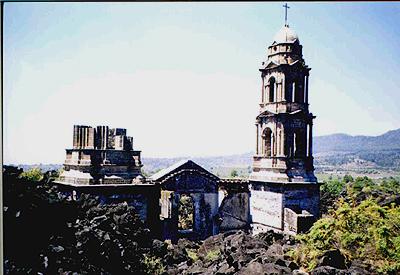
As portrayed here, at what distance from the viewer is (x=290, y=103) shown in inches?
751

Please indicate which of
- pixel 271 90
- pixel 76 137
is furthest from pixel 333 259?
pixel 76 137

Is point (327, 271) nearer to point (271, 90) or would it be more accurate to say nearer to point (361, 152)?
point (271, 90)

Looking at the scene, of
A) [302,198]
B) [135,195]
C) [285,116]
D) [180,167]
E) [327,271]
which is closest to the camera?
[327,271]

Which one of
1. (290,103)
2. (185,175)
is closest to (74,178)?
(185,175)

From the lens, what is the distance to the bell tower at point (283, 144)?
18.6 meters

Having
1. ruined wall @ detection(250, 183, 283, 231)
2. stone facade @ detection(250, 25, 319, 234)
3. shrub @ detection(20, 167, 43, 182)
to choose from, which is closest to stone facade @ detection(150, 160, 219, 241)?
ruined wall @ detection(250, 183, 283, 231)

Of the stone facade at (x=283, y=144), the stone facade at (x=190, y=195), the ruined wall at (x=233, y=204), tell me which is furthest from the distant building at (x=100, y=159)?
the stone facade at (x=283, y=144)

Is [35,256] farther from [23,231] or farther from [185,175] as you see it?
[185,175]

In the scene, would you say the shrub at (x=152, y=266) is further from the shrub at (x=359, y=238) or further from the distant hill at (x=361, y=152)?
the distant hill at (x=361, y=152)

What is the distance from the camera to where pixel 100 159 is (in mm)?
17875

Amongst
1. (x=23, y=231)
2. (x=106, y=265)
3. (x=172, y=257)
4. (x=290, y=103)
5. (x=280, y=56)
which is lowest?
(x=172, y=257)

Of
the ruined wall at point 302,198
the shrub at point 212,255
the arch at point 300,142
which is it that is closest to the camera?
the shrub at point 212,255

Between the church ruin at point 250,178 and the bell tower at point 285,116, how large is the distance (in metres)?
0.04

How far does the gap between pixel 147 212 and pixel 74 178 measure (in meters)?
3.22
